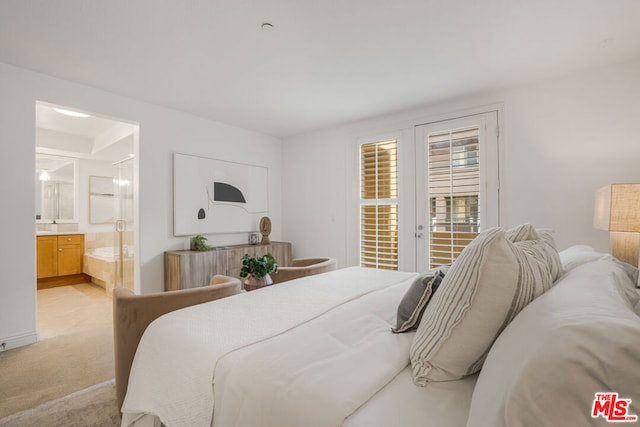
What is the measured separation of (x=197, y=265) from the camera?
12.2 feet

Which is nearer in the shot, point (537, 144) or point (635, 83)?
point (635, 83)

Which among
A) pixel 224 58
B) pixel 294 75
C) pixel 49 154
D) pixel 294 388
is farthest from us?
pixel 49 154

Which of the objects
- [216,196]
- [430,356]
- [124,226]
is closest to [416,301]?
[430,356]

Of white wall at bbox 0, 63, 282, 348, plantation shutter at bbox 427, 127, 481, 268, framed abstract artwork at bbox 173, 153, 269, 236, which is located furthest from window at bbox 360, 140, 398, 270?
white wall at bbox 0, 63, 282, 348

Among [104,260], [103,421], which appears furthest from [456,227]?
[104,260]

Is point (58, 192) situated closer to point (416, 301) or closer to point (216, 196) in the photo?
point (216, 196)

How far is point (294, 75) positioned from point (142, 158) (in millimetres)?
2078

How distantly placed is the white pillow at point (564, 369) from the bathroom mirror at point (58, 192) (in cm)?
733

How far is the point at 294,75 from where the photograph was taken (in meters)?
3.01

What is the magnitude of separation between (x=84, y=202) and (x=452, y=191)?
6.54m

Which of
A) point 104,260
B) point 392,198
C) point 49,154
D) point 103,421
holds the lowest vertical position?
point 103,421

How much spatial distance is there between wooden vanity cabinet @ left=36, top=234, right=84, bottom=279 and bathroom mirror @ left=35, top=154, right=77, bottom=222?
21.4 inches

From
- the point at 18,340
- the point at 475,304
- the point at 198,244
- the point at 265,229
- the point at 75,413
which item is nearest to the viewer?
the point at 475,304

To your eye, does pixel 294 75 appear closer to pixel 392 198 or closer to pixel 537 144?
pixel 392 198
